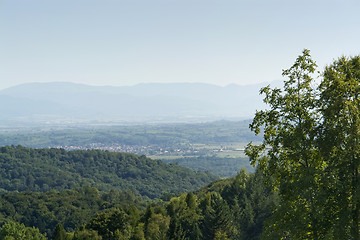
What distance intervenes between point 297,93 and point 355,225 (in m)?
5.66

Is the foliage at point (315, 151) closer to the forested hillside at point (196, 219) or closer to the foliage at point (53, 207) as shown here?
the forested hillside at point (196, 219)

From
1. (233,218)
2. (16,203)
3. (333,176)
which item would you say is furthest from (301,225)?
(16,203)

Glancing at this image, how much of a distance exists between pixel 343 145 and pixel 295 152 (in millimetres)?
1929

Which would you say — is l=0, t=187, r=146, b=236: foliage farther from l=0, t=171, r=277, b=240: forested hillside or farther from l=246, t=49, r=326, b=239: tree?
l=246, t=49, r=326, b=239: tree

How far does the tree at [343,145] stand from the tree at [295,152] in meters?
0.56

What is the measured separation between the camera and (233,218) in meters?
60.2

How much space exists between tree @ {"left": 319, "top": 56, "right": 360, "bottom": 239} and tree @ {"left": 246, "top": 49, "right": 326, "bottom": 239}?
561 mm

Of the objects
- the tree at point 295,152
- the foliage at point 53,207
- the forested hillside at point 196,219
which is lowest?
the foliage at point 53,207

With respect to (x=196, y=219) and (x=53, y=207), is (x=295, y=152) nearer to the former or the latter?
(x=196, y=219)

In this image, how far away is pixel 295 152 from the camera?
1627 cm

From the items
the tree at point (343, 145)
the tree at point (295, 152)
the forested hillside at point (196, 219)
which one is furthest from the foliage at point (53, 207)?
the tree at point (343, 145)

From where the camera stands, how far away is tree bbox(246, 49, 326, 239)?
15461 millimetres

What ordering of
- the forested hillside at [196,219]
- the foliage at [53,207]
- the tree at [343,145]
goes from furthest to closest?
1. the foliage at [53,207]
2. the forested hillside at [196,219]
3. the tree at [343,145]

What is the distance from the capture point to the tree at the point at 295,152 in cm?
1546
